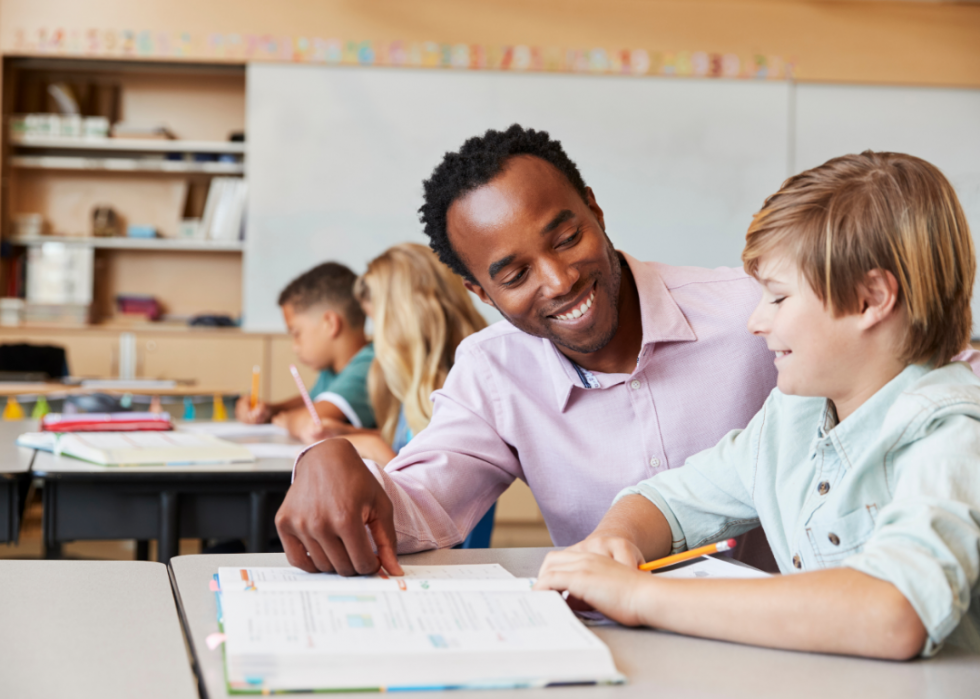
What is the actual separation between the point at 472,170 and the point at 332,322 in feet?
5.03

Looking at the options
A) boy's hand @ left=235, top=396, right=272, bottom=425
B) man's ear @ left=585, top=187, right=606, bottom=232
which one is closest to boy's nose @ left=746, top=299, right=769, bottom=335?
man's ear @ left=585, top=187, right=606, bottom=232

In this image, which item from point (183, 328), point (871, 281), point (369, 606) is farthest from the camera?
point (183, 328)

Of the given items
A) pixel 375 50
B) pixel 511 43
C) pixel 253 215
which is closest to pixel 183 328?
pixel 253 215

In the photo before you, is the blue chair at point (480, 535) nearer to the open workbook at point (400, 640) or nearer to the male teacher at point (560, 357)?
the male teacher at point (560, 357)

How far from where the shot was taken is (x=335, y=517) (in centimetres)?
88

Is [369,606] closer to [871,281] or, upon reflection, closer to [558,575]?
[558,575]

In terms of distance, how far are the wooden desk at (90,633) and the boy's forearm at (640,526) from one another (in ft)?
1.43

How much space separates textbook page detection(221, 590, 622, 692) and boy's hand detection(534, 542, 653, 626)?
0.06 m

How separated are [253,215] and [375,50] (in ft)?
3.27

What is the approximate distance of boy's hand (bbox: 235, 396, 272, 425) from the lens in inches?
102

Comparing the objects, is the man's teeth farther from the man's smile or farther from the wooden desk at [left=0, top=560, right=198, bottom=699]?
the wooden desk at [left=0, top=560, right=198, bottom=699]

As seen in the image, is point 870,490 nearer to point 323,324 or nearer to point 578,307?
point 578,307

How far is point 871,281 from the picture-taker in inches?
33.6

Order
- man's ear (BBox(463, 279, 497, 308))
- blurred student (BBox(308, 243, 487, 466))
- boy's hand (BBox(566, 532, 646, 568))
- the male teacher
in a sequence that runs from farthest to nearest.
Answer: blurred student (BBox(308, 243, 487, 466)) < man's ear (BBox(463, 279, 497, 308)) < the male teacher < boy's hand (BBox(566, 532, 646, 568))
